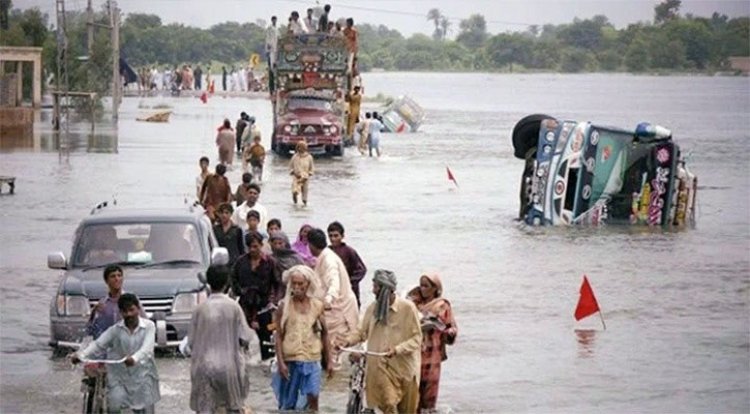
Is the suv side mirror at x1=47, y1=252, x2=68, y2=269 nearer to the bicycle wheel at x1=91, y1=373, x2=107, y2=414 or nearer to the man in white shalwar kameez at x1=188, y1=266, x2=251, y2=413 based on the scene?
the bicycle wheel at x1=91, y1=373, x2=107, y2=414

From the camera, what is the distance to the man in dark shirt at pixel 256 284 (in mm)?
15891

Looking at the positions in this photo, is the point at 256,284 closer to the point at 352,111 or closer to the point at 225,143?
the point at 225,143

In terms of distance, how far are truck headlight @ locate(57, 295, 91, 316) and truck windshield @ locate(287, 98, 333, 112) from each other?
3469cm

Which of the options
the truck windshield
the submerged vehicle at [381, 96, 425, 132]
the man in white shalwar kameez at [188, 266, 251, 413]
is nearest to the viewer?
the man in white shalwar kameez at [188, 266, 251, 413]

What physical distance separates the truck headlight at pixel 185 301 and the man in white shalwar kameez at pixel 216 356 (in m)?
4.51

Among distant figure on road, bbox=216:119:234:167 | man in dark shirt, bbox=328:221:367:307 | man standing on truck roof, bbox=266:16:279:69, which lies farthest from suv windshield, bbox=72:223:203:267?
man standing on truck roof, bbox=266:16:279:69

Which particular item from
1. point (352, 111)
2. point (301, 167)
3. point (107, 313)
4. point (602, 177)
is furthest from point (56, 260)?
point (352, 111)

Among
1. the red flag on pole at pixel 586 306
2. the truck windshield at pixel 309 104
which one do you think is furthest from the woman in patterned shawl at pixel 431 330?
the truck windshield at pixel 309 104

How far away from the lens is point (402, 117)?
75438mm

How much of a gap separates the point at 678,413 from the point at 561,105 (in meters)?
139

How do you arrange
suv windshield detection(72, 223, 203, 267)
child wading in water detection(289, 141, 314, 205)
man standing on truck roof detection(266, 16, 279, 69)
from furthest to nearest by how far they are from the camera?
man standing on truck roof detection(266, 16, 279, 69)
child wading in water detection(289, 141, 314, 205)
suv windshield detection(72, 223, 203, 267)

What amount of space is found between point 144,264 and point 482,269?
10.6 m

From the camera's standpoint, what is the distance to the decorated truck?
166ft

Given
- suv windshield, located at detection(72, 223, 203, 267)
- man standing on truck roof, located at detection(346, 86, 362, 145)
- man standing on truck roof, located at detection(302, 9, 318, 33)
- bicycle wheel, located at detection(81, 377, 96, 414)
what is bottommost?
man standing on truck roof, located at detection(346, 86, 362, 145)
